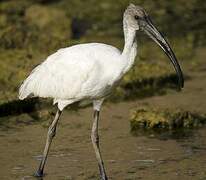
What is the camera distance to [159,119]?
11898 millimetres

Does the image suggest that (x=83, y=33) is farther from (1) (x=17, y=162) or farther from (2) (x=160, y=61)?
(1) (x=17, y=162)

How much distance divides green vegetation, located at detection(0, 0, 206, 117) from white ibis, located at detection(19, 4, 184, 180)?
2494 millimetres

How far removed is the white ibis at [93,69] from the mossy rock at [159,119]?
5.55ft

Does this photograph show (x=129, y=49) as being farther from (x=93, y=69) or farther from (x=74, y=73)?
(x=74, y=73)

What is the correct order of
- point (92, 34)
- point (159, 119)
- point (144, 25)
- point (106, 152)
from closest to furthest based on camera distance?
1. point (144, 25)
2. point (106, 152)
3. point (159, 119)
4. point (92, 34)

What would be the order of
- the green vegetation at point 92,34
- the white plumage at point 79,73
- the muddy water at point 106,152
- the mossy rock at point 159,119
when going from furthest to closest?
the green vegetation at point 92,34
the mossy rock at point 159,119
the muddy water at point 106,152
the white plumage at point 79,73

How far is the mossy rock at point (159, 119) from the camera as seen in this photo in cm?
1191

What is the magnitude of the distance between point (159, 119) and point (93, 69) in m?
2.52

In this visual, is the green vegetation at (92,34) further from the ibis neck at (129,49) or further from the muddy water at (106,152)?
the ibis neck at (129,49)

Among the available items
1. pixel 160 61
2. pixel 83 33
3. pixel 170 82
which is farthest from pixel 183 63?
pixel 83 33

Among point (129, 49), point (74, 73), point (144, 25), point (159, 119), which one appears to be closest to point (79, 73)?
point (74, 73)

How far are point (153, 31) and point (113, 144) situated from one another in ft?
6.74

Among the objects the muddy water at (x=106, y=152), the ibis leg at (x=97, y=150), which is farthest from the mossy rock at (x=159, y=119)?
the ibis leg at (x=97, y=150)

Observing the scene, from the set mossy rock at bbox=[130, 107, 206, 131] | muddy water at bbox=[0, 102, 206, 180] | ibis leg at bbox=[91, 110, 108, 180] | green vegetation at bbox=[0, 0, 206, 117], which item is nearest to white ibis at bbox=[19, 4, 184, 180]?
ibis leg at bbox=[91, 110, 108, 180]
